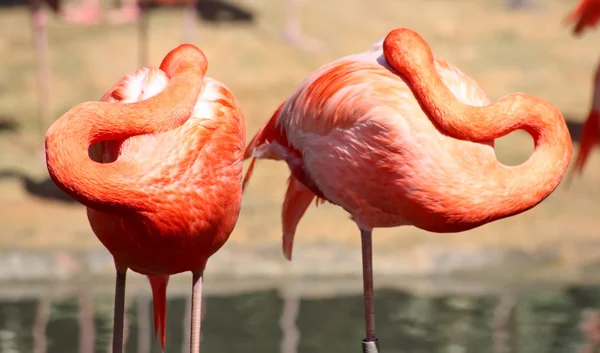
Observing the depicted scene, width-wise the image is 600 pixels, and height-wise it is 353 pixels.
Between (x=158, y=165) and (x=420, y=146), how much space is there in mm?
796

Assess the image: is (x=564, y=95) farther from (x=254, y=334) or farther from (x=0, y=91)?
(x=254, y=334)

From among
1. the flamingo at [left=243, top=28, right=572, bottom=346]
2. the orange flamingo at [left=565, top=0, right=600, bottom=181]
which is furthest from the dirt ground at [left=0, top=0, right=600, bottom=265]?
the flamingo at [left=243, top=28, right=572, bottom=346]

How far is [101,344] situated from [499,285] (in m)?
2.38

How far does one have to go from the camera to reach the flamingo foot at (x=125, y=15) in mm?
12805

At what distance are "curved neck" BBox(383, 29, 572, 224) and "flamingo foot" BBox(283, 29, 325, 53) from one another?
8387mm

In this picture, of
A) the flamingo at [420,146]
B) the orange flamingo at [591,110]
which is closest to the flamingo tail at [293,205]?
the flamingo at [420,146]

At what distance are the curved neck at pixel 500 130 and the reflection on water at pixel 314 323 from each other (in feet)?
6.35

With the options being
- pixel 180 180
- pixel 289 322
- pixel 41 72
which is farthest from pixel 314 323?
pixel 41 72

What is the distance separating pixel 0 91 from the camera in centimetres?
1063

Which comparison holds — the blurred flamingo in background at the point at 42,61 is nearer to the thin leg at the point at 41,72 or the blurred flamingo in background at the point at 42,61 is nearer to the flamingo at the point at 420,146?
the thin leg at the point at 41,72

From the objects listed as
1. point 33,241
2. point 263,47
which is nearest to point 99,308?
point 33,241

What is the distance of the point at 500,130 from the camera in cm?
383

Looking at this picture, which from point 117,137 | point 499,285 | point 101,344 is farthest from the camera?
point 499,285

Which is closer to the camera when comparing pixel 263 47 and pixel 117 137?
pixel 117 137
